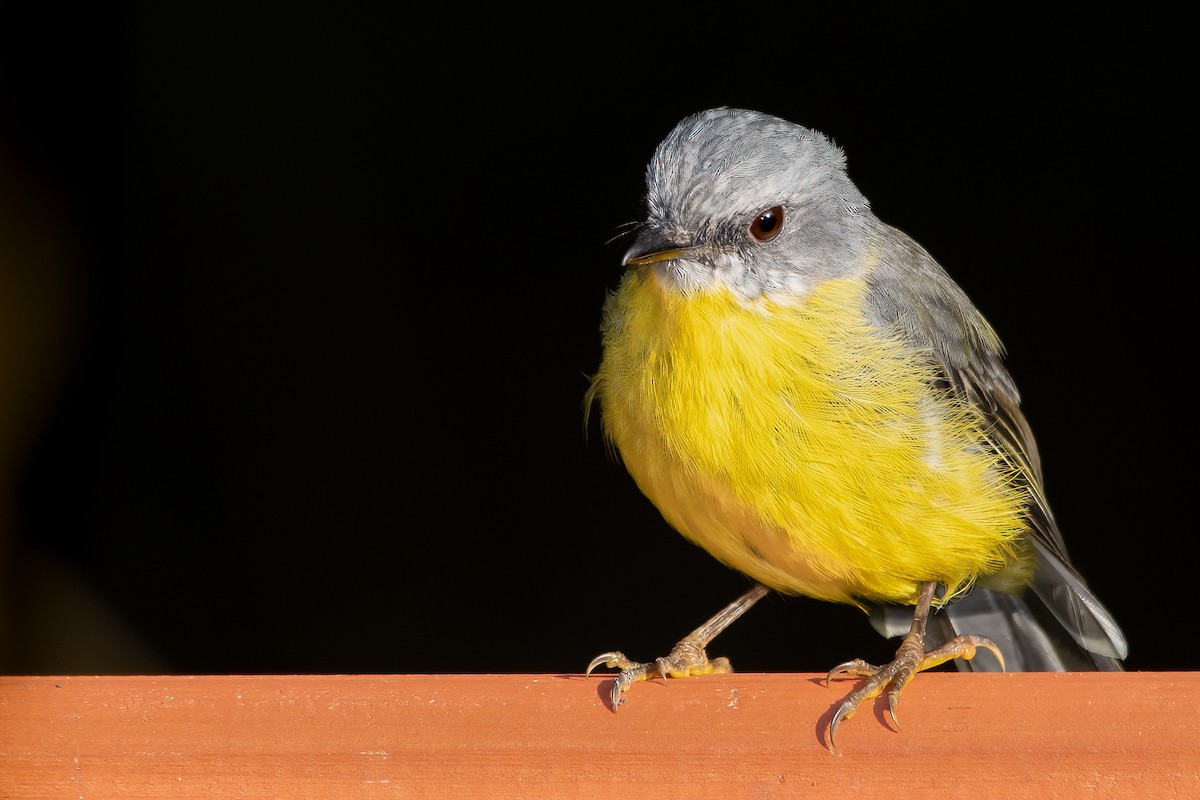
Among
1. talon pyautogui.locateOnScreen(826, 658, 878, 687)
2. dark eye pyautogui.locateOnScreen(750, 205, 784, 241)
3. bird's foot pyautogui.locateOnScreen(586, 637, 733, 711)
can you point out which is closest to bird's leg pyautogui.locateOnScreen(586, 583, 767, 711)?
bird's foot pyautogui.locateOnScreen(586, 637, 733, 711)

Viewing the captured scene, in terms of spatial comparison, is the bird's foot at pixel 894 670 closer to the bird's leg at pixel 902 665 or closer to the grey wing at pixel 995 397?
the bird's leg at pixel 902 665

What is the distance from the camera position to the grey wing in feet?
10.1

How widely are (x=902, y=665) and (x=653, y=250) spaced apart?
1044mm

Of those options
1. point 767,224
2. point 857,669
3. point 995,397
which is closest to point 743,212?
point 767,224

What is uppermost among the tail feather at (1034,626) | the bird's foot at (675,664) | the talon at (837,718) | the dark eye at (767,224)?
the dark eye at (767,224)

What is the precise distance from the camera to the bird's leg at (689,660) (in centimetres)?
295

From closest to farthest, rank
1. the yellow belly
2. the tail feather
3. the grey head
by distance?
the yellow belly, the grey head, the tail feather

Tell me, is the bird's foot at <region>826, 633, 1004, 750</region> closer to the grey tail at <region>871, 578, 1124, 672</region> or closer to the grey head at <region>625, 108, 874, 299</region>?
the grey tail at <region>871, 578, 1124, 672</region>

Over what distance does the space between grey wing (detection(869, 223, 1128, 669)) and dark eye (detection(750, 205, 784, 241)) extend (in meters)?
0.30

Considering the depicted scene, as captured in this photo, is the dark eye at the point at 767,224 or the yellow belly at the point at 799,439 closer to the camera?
the yellow belly at the point at 799,439

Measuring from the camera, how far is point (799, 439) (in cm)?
267

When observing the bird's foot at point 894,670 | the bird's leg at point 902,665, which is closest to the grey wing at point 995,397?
the bird's leg at point 902,665

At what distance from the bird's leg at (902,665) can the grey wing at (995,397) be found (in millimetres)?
255

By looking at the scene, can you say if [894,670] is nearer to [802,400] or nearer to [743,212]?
[802,400]
